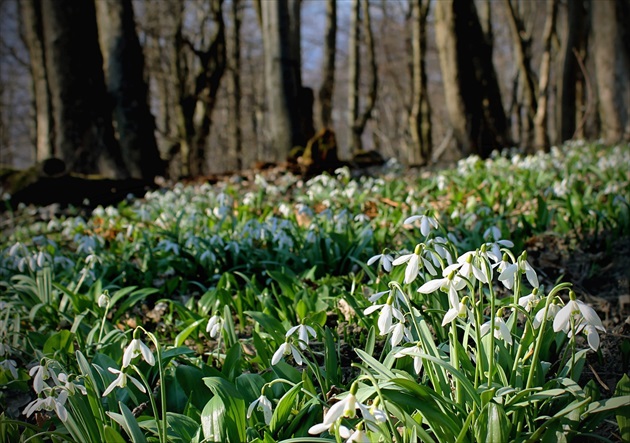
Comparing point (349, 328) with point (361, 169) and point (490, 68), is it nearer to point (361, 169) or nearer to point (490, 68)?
point (361, 169)

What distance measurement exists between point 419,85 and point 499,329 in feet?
42.7

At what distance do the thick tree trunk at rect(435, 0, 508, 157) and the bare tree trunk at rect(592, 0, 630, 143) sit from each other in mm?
2106

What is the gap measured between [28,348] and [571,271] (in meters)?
2.81

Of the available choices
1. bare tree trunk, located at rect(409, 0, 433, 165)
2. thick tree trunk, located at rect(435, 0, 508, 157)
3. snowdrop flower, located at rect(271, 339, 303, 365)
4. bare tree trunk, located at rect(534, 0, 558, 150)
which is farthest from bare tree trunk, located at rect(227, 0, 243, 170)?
snowdrop flower, located at rect(271, 339, 303, 365)

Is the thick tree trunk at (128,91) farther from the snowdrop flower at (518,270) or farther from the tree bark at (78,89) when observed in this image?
the snowdrop flower at (518,270)

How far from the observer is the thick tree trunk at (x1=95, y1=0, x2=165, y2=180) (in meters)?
9.04

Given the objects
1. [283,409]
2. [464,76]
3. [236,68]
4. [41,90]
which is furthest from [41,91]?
[283,409]

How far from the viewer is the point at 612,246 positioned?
11.0ft

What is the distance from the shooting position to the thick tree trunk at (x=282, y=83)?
848cm

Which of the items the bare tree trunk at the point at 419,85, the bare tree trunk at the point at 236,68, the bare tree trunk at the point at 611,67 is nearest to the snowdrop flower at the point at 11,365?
the bare tree trunk at the point at 611,67

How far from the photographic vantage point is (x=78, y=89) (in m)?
8.40

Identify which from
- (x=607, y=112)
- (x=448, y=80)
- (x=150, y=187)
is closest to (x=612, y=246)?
(x=448, y=80)

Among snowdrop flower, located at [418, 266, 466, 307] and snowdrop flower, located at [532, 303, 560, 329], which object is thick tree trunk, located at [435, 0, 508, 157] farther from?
snowdrop flower, located at [418, 266, 466, 307]

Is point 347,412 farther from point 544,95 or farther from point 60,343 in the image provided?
point 544,95
